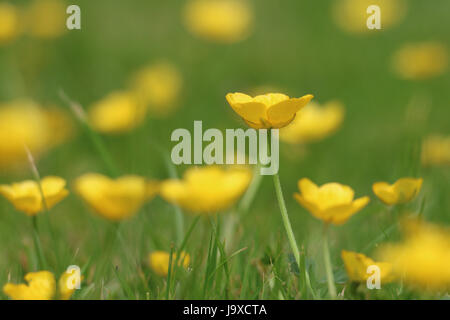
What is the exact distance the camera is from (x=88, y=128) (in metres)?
1.47

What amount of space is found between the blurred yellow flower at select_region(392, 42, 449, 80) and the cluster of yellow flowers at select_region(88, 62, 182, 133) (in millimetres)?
959

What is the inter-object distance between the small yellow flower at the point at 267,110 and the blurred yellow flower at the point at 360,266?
238 mm

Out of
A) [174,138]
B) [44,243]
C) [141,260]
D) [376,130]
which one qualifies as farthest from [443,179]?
[44,243]

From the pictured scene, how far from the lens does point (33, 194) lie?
119cm

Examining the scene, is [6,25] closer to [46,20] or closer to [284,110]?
[46,20]

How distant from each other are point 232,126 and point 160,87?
1.19 ft

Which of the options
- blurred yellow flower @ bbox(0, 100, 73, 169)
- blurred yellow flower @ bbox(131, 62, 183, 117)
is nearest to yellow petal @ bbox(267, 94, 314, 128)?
blurred yellow flower @ bbox(0, 100, 73, 169)

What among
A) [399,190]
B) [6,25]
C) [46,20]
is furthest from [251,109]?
[46,20]

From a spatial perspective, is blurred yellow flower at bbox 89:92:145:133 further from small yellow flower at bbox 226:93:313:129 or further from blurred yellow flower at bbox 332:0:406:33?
blurred yellow flower at bbox 332:0:406:33

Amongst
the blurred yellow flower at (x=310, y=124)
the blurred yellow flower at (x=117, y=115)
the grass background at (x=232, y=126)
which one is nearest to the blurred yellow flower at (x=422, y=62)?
the grass background at (x=232, y=126)

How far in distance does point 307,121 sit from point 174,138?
0.45 m

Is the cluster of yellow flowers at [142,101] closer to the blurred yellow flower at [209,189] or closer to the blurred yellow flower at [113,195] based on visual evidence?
the blurred yellow flower at [113,195]

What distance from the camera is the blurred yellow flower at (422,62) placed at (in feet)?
8.78
